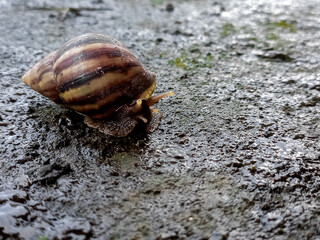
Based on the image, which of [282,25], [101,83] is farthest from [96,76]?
[282,25]

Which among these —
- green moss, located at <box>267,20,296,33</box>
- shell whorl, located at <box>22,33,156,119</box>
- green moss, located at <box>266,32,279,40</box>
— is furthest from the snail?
green moss, located at <box>267,20,296,33</box>

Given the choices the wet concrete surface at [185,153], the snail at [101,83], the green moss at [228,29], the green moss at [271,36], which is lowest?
the wet concrete surface at [185,153]

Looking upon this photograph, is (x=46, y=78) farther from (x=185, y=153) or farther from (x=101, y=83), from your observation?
(x=185, y=153)

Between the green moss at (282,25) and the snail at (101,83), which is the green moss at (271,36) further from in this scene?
the snail at (101,83)

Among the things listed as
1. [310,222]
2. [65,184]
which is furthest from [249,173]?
[65,184]

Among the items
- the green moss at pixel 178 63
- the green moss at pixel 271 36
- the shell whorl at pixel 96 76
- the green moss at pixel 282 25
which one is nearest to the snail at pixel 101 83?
the shell whorl at pixel 96 76
